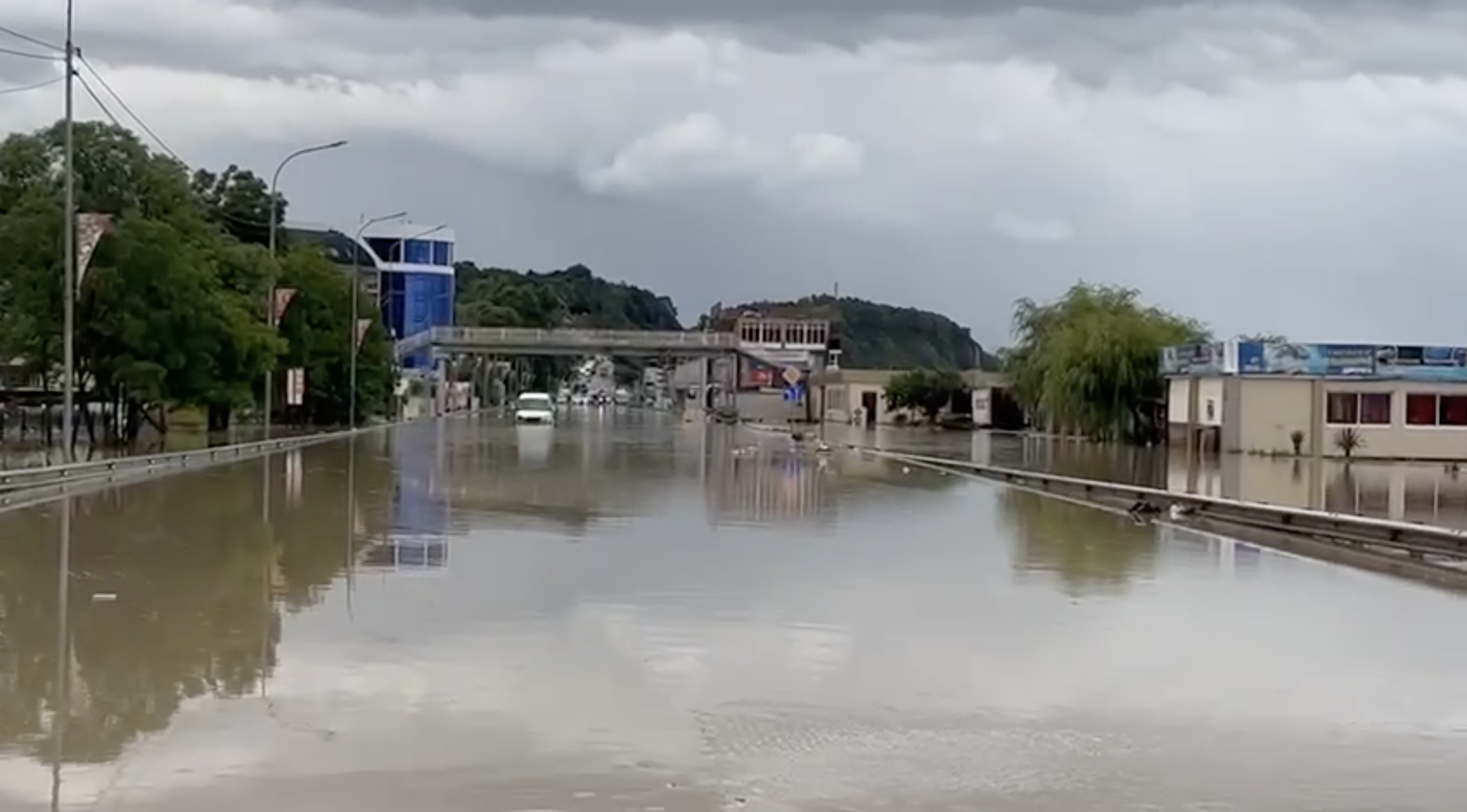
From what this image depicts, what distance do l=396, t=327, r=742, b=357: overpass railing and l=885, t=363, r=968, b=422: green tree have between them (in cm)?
2183

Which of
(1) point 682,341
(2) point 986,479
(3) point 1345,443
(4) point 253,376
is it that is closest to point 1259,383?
(3) point 1345,443

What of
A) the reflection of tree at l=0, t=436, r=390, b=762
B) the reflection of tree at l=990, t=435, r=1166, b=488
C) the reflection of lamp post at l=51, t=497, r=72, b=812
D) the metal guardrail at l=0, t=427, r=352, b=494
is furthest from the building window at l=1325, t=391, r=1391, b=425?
the reflection of lamp post at l=51, t=497, r=72, b=812

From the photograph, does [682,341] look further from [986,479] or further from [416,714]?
[416,714]

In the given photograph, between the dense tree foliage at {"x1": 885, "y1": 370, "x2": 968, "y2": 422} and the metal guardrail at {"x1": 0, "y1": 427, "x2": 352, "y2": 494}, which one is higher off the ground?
the dense tree foliage at {"x1": 885, "y1": 370, "x2": 968, "y2": 422}

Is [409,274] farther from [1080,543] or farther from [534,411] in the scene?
[1080,543]

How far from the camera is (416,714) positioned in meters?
11.8

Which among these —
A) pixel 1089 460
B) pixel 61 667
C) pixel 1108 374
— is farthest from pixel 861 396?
pixel 61 667

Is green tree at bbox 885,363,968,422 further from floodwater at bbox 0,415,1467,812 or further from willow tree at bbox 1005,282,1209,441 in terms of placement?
floodwater at bbox 0,415,1467,812

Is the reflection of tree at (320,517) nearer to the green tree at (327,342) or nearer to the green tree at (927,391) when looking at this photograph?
the green tree at (327,342)

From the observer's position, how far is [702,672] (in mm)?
13820

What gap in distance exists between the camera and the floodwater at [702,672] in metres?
9.99

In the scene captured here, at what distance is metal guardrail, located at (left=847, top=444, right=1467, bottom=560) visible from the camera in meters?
24.3

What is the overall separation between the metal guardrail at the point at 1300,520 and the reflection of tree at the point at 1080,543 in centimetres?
99

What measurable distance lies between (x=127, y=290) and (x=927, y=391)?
271 ft
